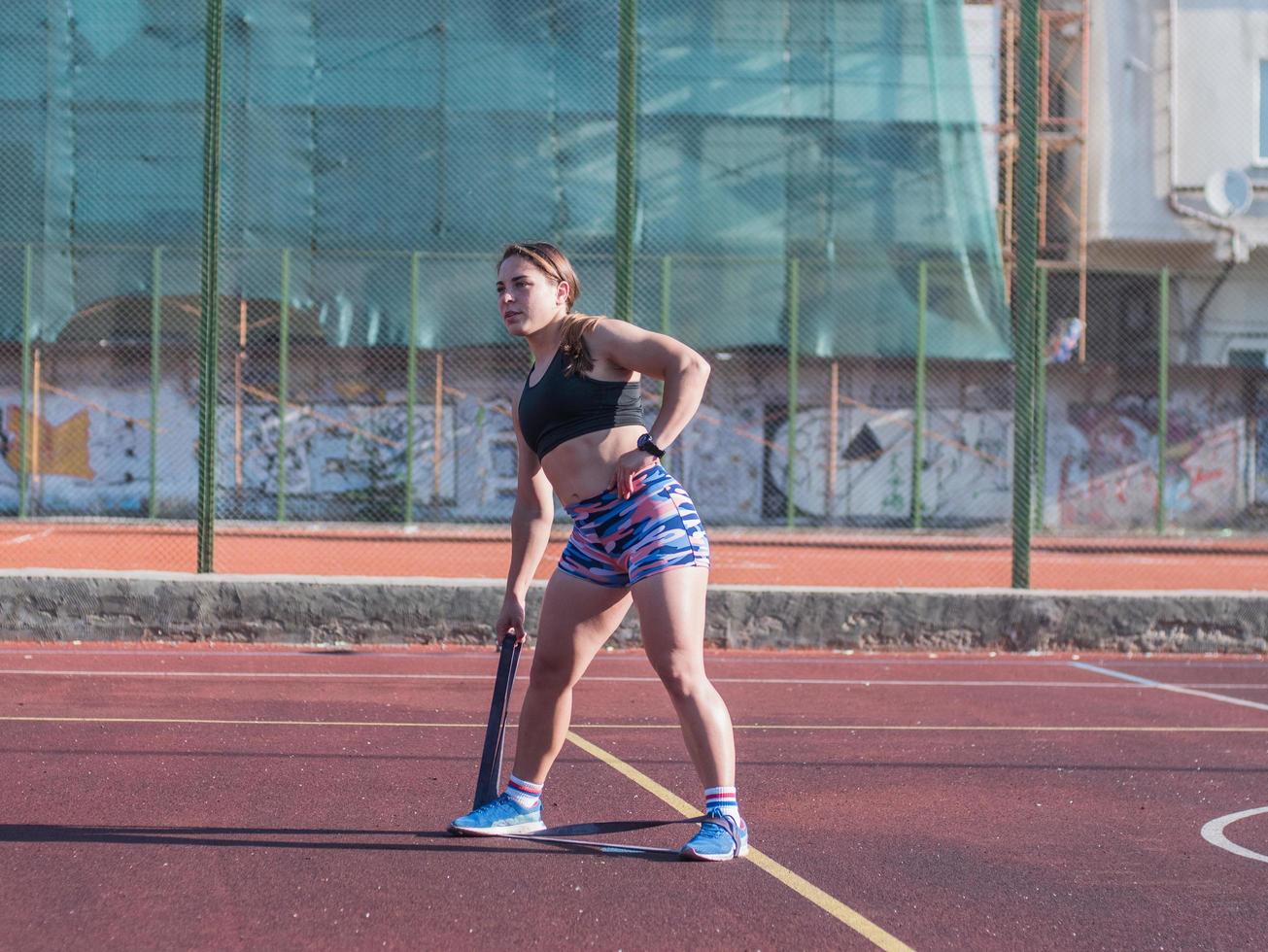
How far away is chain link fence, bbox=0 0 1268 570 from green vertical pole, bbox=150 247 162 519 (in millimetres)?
64

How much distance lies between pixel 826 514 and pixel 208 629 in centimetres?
1465

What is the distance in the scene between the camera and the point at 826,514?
79.1 feet

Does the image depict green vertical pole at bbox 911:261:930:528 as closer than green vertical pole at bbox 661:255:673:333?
No

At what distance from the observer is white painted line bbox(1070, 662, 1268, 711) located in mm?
8969

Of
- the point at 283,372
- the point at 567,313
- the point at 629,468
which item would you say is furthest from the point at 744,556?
the point at 629,468

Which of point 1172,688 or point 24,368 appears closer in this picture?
point 1172,688

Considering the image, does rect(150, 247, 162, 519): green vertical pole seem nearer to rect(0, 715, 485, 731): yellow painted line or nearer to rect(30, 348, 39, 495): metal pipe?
rect(30, 348, 39, 495): metal pipe

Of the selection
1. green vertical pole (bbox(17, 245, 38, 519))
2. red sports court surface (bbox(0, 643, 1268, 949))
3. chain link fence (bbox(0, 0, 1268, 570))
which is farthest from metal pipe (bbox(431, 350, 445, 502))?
red sports court surface (bbox(0, 643, 1268, 949))

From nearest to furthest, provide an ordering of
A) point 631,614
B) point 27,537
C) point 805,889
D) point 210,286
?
1. point 805,889
2. point 631,614
3. point 210,286
4. point 27,537

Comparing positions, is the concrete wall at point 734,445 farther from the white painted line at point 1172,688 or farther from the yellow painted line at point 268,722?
the yellow painted line at point 268,722

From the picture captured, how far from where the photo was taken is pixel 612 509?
4867 mm

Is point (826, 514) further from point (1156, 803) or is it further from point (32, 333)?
point (1156, 803)

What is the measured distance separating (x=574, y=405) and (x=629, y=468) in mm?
303

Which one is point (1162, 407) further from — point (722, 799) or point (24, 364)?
point (722, 799)
